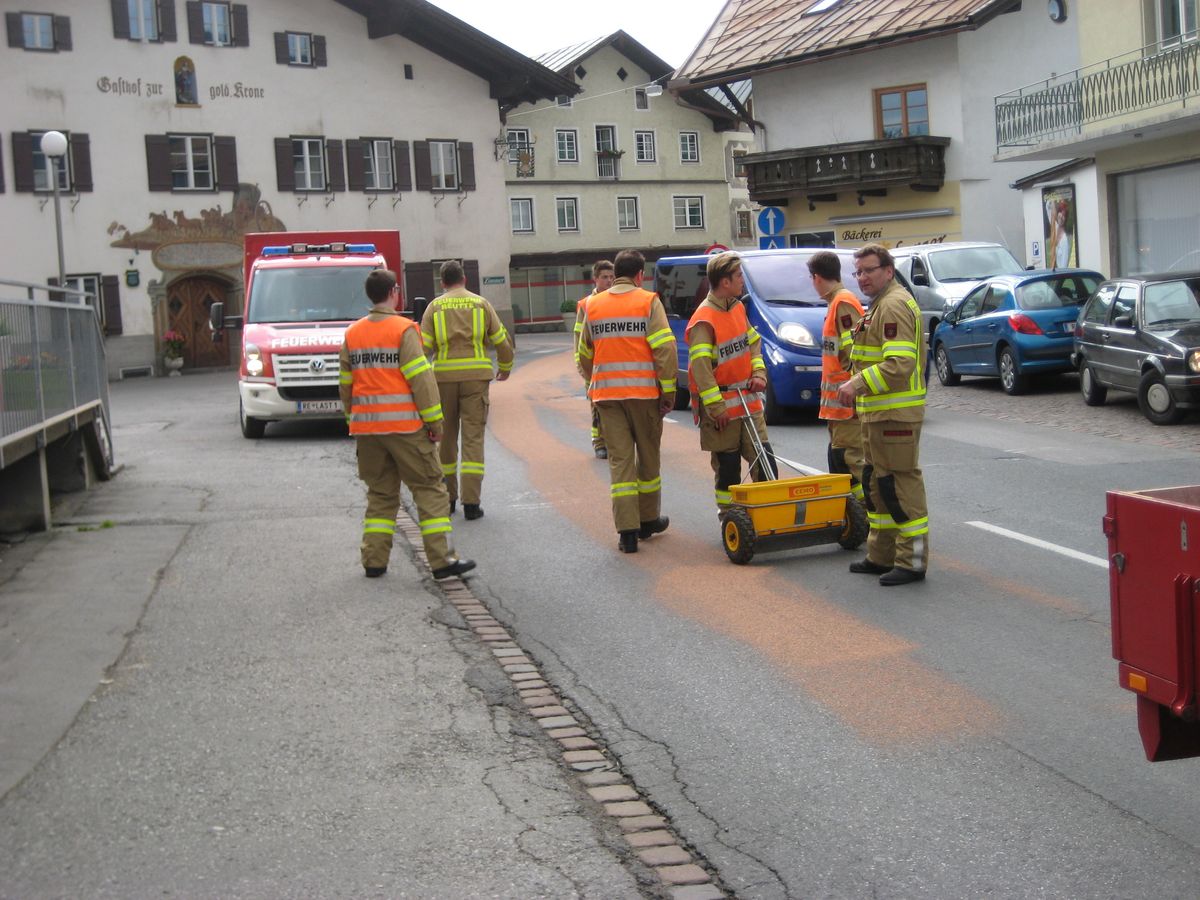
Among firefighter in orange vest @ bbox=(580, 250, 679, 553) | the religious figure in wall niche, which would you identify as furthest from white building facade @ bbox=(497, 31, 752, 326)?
firefighter in orange vest @ bbox=(580, 250, 679, 553)

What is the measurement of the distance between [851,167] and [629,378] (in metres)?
31.5

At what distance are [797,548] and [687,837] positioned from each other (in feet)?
16.3

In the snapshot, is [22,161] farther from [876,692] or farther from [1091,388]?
[876,692]

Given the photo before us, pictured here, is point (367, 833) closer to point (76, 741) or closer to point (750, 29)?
point (76, 741)

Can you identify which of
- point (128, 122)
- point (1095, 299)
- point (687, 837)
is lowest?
point (687, 837)

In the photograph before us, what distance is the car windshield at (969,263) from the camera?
2702 cm

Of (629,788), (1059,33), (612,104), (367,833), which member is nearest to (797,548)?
(629,788)

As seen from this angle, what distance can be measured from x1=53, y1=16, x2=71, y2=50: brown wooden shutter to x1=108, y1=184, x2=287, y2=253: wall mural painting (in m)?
4.77

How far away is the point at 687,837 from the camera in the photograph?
4.74m

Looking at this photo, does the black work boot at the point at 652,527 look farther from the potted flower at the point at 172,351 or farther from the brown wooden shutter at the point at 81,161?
the brown wooden shutter at the point at 81,161

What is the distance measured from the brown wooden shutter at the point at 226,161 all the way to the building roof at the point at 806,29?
12.7 metres

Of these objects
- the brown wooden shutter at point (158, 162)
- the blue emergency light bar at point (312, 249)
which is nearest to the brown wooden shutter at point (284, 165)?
the brown wooden shutter at point (158, 162)

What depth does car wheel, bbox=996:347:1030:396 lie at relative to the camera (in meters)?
20.7

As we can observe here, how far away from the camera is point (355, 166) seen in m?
43.2
